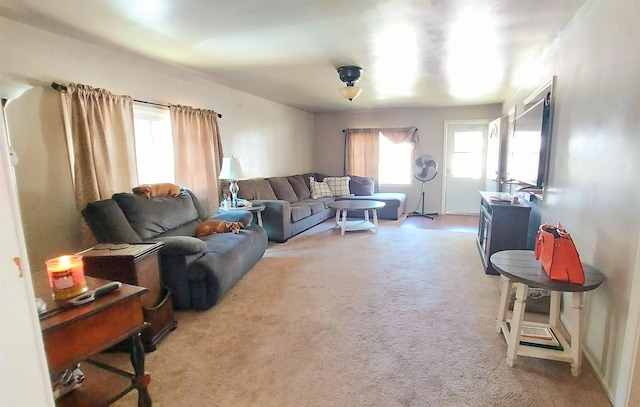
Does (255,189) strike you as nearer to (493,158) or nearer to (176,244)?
(176,244)

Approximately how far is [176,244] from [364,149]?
17.4ft

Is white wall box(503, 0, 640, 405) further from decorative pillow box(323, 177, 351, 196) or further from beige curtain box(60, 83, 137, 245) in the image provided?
decorative pillow box(323, 177, 351, 196)

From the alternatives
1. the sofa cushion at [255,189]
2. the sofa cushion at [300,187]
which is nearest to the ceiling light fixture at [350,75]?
the sofa cushion at [255,189]

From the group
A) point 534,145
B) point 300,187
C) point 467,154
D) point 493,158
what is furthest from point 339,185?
point 534,145

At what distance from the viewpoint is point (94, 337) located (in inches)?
52.7

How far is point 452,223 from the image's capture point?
5.96 m

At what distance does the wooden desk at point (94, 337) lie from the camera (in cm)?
122

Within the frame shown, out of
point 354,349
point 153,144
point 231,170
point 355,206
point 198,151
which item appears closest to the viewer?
point 354,349

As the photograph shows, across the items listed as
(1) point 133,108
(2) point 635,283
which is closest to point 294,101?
(1) point 133,108

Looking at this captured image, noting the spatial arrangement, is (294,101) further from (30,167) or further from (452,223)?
(30,167)

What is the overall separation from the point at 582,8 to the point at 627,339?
197cm

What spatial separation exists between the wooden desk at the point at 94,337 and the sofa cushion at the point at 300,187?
15.0 ft

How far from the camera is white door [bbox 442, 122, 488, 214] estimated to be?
6598 millimetres

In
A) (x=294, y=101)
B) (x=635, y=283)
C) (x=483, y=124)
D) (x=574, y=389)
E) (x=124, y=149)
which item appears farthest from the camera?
(x=483, y=124)
